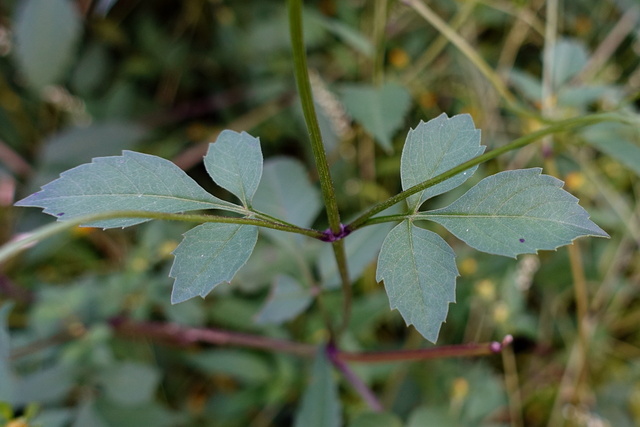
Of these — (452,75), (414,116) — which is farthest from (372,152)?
(452,75)

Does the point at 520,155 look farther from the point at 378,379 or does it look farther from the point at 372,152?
the point at 378,379

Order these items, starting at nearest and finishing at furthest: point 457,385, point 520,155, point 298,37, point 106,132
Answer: point 298,37
point 457,385
point 520,155
point 106,132

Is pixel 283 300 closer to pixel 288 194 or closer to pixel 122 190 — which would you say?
pixel 288 194

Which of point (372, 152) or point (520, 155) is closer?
point (520, 155)

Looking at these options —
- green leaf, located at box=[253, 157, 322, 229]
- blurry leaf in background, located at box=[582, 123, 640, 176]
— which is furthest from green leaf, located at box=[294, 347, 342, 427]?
blurry leaf in background, located at box=[582, 123, 640, 176]

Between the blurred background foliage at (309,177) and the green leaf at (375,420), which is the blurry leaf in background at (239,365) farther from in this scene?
the green leaf at (375,420)

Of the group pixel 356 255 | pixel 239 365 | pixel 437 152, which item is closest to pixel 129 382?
pixel 239 365

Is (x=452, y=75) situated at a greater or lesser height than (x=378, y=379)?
greater
